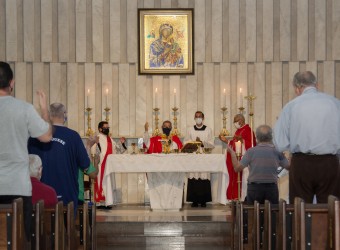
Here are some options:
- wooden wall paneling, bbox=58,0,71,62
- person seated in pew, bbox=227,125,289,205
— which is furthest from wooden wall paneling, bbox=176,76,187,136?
person seated in pew, bbox=227,125,289,205

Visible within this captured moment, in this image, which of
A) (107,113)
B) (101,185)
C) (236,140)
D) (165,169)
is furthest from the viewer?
(107,113)

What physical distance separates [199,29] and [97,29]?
6.52 ft

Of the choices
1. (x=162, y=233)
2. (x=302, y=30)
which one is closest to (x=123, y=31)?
(x=302, y=30)

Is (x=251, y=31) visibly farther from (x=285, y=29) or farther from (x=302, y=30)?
(x=302, y=30)

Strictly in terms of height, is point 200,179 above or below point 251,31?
below

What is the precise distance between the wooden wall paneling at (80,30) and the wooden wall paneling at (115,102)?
0.65 m

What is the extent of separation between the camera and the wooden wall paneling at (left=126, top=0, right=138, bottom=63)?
50.3 ft

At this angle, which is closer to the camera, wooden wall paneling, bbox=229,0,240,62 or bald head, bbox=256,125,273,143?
bald head, bbox=256,125,273,143

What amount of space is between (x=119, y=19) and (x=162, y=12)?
85 cm

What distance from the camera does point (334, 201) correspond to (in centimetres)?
426

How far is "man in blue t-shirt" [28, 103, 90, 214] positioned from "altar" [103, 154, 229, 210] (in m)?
5.68

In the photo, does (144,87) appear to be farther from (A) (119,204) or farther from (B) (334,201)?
(B) (334,201)

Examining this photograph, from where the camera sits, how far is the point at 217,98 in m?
15.4

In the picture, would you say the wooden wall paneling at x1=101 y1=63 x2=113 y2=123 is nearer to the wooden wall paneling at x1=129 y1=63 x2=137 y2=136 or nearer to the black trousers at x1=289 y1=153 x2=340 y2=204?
the wooden wall paneling at x1=129 y1=63 x2=137 y2=136
